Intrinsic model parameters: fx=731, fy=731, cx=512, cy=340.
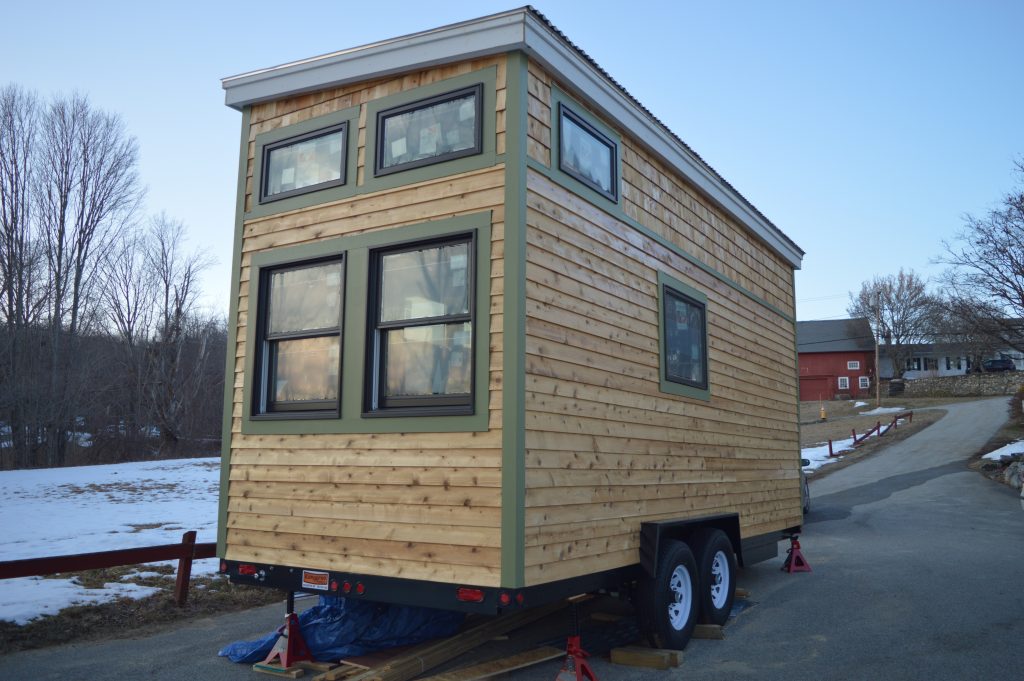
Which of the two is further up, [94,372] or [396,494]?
[94,372]

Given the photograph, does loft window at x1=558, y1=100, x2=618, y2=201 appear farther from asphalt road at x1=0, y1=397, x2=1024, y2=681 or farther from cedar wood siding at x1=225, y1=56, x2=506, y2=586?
asphalt road at x1=0, y1=397, x2=1024, y2=681

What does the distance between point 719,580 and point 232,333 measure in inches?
191

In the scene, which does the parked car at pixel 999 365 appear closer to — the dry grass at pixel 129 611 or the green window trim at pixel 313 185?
the dry grass at pixel 129 611

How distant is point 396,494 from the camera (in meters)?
4.90

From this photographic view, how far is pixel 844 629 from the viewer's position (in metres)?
6.41

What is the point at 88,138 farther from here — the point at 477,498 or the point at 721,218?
the point at 477,498

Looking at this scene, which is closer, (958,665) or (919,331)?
(958,665)

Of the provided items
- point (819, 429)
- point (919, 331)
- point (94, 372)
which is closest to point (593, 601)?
point (94, 372)

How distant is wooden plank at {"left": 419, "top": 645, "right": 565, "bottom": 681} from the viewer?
4.77 metres

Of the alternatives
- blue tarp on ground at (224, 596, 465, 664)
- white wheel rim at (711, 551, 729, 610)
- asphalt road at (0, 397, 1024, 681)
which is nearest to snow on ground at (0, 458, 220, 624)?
asphalt road at (0, 397, 1024, 681)

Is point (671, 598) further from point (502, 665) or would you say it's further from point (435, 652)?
point (435, 652)

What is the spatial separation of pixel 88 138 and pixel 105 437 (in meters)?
12.6

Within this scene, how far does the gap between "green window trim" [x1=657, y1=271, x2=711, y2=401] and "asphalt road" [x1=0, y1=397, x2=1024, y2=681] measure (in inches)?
85.0

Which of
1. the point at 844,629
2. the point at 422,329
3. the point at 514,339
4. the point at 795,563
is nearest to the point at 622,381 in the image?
the point at 514,339
